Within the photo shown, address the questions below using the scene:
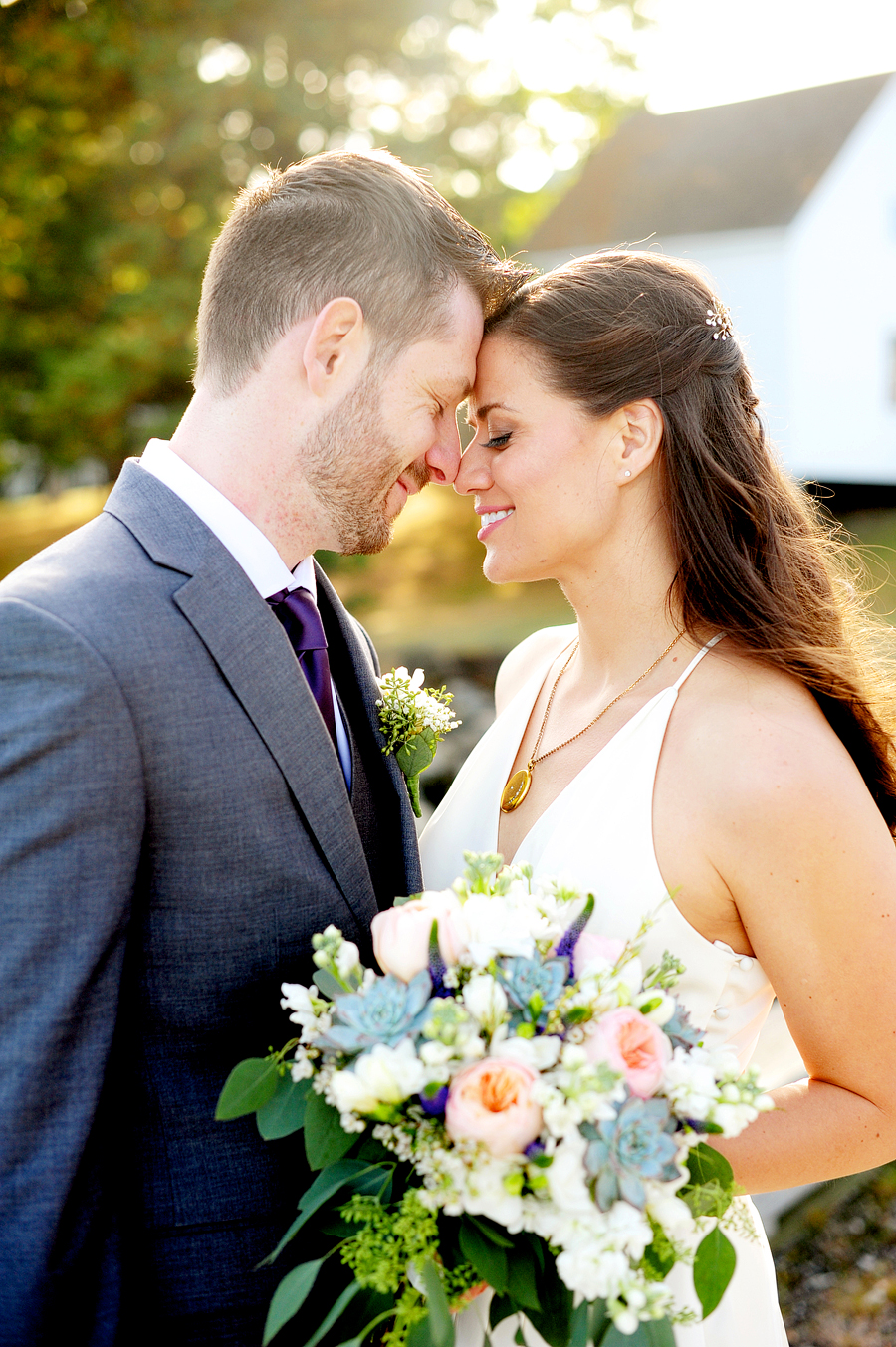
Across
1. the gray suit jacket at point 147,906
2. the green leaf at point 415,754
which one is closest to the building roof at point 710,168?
the green leaf at point 415,754

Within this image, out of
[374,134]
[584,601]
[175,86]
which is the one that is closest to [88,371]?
[175,86]

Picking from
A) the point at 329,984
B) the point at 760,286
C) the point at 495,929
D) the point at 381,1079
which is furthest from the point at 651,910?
the point at 760,286

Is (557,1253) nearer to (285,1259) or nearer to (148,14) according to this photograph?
(285,1259)

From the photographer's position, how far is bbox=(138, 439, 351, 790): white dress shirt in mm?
2252

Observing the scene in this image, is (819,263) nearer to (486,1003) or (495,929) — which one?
(495,929)

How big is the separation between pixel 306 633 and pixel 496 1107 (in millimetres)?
1231

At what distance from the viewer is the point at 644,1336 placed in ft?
5.19

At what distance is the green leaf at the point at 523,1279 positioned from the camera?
5.33ft

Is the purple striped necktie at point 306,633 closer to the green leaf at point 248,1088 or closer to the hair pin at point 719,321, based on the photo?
the green leaf at point 248,1088

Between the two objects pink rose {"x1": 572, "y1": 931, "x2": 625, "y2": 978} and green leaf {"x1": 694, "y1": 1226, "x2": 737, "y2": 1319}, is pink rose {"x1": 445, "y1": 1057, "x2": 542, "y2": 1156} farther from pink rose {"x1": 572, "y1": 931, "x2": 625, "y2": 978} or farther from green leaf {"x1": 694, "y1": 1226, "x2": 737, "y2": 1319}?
green leaf {"x1": 694, "y1": 1226, "x2": 737, "y2": 1319}

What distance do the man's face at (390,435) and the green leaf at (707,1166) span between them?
57.8 inches

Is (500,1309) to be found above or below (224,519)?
below

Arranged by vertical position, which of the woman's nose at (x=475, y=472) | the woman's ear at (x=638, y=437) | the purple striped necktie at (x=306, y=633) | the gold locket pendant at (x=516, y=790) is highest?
the woman's ear at (x=638, y=437)

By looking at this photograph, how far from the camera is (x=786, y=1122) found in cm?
226
